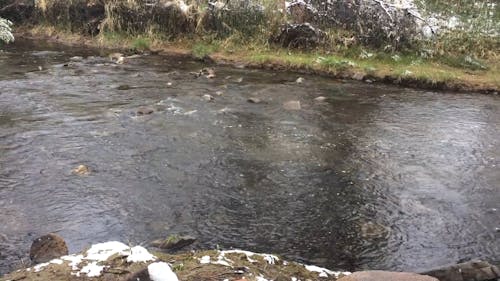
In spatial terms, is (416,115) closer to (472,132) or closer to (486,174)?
(472,132)

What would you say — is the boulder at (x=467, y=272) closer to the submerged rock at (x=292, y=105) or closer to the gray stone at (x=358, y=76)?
the submerged rock at (x=292, y=105)

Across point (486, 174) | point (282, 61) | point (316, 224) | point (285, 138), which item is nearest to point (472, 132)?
point (486, 174)

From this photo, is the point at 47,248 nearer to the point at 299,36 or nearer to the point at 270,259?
the point at 270,259

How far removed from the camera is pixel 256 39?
1781 cm

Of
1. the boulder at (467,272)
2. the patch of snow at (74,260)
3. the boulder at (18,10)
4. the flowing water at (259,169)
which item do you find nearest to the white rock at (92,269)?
the patch of snow at (74,260)

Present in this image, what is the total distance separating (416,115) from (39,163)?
7.76 metres

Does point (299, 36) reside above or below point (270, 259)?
above

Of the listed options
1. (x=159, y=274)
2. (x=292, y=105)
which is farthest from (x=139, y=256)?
(x=292, y=105)

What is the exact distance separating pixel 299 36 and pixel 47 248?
1262 cm

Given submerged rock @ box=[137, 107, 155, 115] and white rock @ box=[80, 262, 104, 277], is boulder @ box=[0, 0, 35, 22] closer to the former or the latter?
submerged rock @ box=[137, 107, 155, 115]

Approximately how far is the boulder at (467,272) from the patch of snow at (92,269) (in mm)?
3334

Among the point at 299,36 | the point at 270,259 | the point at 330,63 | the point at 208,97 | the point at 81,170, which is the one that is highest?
the point at 299,36

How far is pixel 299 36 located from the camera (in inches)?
680

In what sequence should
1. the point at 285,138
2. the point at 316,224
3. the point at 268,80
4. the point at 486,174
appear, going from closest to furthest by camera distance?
the point at 316,224 < the point at 486,174 < the point at 285,138 < the point at 268,80
